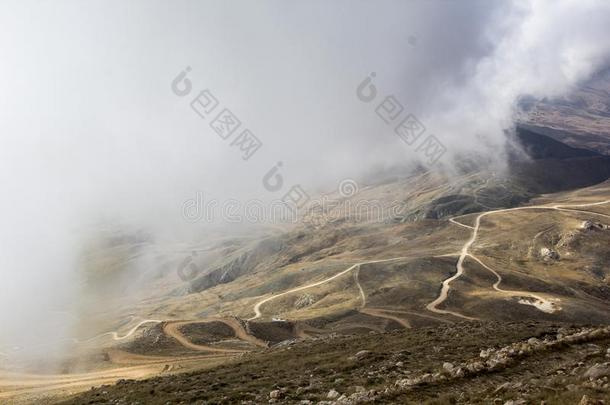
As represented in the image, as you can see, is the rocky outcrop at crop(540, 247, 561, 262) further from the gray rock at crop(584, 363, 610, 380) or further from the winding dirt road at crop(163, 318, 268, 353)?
the gray rock at crop(584, 363, 610, 380)

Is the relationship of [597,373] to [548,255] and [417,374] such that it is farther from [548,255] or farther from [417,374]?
[548,255]

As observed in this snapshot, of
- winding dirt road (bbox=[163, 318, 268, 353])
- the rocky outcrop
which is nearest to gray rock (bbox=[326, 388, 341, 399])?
winding dirt road (bbox=[163, 318, 268, 353])

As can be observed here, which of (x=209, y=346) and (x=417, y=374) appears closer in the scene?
(x=417, y=374)

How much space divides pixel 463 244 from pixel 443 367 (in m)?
126

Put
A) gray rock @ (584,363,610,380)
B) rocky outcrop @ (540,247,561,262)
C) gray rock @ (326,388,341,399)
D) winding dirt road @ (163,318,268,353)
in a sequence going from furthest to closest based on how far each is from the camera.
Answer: rocky outcrop @ (540,247,561,262) < winding dirt road @ (163,318,268,353) < gray rock @ (326,388,341,399) < gray rock @ (584,363,610,380)

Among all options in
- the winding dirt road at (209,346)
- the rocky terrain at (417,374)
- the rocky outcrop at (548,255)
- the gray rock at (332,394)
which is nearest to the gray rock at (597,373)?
the rocky terrain at (417,374)

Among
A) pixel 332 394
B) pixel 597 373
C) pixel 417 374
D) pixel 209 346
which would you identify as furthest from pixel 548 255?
pixel 332 394

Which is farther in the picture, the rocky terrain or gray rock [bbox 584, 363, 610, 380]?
the rocky terrain

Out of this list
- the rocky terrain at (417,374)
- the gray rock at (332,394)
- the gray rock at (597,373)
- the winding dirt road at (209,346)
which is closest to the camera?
the gray rock at (597,373)

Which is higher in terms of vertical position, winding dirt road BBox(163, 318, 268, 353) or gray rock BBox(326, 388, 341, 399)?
winding dirt road BBox(163, 318, 268, 353)

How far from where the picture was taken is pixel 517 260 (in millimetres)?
138500

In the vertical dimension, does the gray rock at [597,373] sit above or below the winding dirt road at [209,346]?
below

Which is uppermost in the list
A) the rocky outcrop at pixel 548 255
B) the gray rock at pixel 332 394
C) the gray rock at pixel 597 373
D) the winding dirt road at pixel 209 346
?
the winding dirt road at pixel 209 346

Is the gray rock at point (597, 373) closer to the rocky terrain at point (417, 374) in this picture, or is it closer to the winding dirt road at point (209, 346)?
the rocky terrain at point (417, 374)
